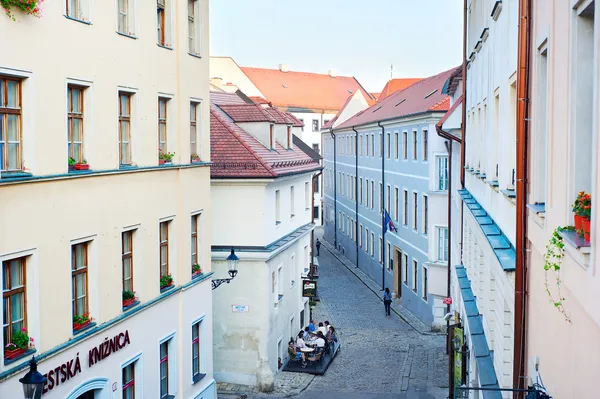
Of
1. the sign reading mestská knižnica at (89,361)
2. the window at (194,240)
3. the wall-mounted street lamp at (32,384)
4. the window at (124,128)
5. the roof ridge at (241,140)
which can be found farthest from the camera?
the roof ridge at (241,140)

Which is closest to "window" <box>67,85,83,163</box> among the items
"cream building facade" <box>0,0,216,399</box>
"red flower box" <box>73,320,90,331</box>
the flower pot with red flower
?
"cream building facade" <box>0,0,216,399</box>

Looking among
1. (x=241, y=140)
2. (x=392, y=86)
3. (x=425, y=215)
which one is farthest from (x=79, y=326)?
(x=392, y=86)

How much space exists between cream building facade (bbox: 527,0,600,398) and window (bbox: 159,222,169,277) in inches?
438

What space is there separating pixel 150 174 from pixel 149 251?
5.44 ft

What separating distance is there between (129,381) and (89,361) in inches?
85.5

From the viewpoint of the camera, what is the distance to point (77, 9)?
14117 mm

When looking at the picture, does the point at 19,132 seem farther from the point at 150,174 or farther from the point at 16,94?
the point at 150,174

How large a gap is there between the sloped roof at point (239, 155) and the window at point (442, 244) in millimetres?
7941

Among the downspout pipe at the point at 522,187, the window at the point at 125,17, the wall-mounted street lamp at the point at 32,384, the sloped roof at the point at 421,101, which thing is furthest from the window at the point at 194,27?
the sloped roof at the point at 421,101

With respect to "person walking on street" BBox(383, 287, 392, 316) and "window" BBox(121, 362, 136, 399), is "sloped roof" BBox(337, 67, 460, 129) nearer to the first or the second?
"person walking on street" BBox(383, 287, 392, 316)

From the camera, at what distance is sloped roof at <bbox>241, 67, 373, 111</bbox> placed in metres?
93.2

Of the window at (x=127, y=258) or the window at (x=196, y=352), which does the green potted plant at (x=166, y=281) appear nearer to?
the window at (x=127, y=258)

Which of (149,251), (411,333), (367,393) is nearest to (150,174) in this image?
→ (149,251)

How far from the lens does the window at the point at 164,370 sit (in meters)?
18.2
